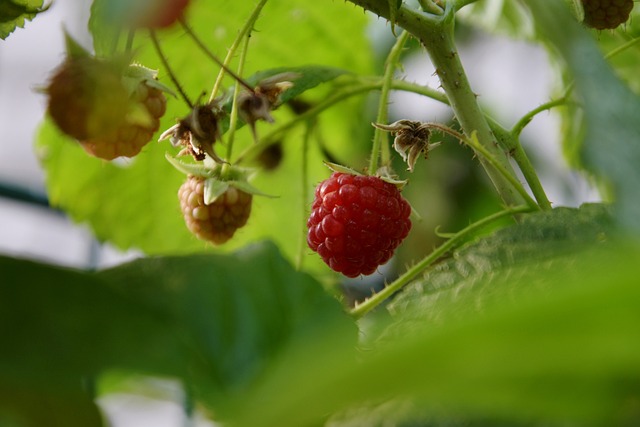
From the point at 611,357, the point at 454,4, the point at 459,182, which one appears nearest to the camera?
the point at 611,357

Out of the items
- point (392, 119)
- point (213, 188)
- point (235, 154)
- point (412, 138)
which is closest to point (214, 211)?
point (213, 188)

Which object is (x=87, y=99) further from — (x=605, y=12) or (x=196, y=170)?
(x=605, y=12)

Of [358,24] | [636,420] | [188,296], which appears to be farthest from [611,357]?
[358,24]

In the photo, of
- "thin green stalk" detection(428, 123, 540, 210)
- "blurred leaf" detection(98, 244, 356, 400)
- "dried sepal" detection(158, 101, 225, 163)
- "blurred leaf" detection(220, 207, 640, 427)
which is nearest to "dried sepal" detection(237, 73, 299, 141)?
"dried sepal" detection(158, 101, 225, 163)

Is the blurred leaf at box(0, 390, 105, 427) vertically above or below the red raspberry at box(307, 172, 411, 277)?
below

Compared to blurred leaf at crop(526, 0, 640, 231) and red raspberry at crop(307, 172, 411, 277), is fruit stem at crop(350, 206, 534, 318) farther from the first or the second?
blurred leaf at crop(526, 0, 640, 231)

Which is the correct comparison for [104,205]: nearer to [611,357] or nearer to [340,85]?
[340,85]
